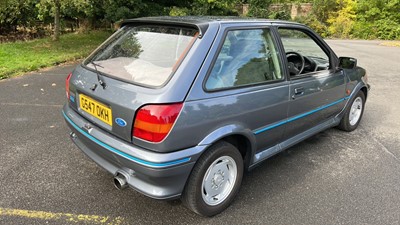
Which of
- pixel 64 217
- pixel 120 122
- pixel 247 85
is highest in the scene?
pixel 247 85

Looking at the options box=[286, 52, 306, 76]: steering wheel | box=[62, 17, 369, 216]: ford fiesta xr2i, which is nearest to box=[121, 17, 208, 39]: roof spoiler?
box=[62, 17, 369, 216]: ford fiesta xr2i

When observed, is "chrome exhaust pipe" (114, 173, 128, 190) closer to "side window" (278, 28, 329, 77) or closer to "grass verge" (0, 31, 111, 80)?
"side window" (278, 28, 329, 77)

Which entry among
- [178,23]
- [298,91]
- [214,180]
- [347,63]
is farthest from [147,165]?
[347,63]

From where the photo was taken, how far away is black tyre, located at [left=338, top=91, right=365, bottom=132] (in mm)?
4348

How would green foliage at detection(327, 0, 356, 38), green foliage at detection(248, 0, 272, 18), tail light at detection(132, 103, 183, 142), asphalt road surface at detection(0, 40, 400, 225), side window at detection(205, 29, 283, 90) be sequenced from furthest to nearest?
green foliage at detection(248, 0, 272, 18) → green foliage at detection(327, 0, 356, 38) → asphalt road surface at detection(0, 40, 400, 225) → side window at detection(205, 29, 283, 90) → tail light at detection(132, 103, 183, 142)

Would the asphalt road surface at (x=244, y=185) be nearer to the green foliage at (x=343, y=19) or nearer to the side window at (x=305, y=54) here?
the side window at (x=305, y=54)

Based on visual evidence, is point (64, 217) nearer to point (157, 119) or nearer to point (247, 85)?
point (157, 119)

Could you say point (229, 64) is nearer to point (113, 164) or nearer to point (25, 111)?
point (113, 164)

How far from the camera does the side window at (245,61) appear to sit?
2.46 m

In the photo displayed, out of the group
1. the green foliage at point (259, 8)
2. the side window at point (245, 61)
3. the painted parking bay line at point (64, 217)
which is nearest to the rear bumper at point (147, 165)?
the painted parking bay line at point (64, 217)

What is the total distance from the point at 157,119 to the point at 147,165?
0.33 m

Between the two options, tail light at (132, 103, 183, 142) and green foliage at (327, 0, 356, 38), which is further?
green foliage at (327, 0, 356, 38)

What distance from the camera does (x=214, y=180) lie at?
259 centimetres

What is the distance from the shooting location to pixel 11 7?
16078 mm
